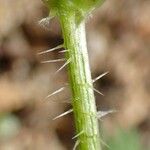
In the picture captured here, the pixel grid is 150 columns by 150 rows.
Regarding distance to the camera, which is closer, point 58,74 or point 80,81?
point 80,81

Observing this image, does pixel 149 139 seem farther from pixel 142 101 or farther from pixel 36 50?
pixel 36 50

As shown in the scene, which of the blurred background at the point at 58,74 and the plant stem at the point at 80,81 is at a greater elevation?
the blurred background at the point at 58,74

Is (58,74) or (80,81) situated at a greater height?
(58,74)

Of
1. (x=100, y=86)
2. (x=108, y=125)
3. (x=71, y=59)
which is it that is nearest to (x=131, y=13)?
(x=100, y=86)

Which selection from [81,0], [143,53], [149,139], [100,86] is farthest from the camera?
[143,53]

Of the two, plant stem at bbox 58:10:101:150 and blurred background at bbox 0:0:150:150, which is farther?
blurred background at bbox 0:0:150:150
